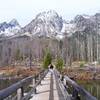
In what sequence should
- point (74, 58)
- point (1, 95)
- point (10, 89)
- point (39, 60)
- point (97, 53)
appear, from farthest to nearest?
1. point (39, 60)
2. point (74, 58)
3. point (97, 53)
4. point (10, 89)
5. point (1, 95)

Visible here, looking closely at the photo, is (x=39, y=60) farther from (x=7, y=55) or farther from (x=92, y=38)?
(x=92, y=38)

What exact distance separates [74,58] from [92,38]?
1977 centimetres

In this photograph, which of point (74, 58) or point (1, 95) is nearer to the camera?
point (1, 95)

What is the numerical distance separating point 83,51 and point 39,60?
864 inches

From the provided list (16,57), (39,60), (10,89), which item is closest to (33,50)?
(39,60)

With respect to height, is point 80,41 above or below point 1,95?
above

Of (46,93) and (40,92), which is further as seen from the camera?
(40,92)

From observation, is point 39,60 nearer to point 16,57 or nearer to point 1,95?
point 16,57

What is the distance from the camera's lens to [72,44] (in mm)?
181875

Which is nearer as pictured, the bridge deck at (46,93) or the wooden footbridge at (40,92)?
the wooden footbridge at (40,92)

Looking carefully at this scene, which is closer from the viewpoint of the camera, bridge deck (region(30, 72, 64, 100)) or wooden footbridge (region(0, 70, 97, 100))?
wooden footbridge (region(0, 70, 97, 100))

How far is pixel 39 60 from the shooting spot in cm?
18425

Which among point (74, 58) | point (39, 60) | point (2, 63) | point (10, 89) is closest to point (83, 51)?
point (74, 58)

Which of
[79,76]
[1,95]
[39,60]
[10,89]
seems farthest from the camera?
[39,60]
